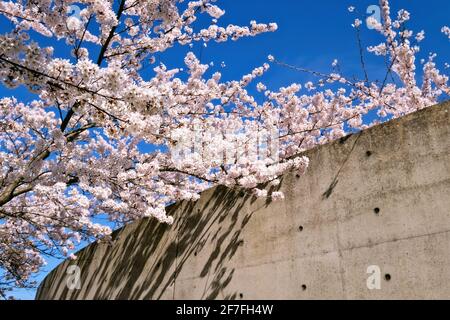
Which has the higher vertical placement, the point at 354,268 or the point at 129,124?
the point at 129,124

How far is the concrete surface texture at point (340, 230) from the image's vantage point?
12.4ft

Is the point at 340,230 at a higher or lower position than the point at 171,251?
lower

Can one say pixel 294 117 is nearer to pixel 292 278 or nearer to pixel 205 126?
pixel 205 126

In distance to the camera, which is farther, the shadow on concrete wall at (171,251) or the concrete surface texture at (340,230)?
the shadow on concrete wall at (171,251)

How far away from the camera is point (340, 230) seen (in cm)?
435

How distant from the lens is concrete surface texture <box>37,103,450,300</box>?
3.78 m

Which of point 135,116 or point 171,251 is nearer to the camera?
point 135,116

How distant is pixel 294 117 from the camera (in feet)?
29.0

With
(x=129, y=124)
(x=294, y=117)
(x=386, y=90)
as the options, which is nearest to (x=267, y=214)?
(x=129, y=124)

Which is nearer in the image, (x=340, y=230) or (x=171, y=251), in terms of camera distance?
(x=340, y=230)

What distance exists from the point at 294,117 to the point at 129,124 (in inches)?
230

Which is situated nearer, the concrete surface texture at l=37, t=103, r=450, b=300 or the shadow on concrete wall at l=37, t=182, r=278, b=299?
the concrete surface texture at l=37, t=103, r=450, b=300
